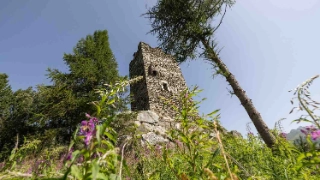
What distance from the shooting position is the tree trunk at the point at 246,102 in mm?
5152

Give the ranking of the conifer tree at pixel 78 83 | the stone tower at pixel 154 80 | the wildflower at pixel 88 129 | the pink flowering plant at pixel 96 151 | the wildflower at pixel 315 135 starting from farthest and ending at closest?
the stone tower at pixel 154 80 → the conifer tree at pixel 78 83 → the wildflower at pixel 315 135 → the wildflower at pixel 88 129 → the pink flowering plant at pixel 96 151

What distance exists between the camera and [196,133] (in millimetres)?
970

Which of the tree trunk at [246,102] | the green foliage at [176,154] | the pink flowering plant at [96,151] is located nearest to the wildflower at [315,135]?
the green foliage at [176,154]

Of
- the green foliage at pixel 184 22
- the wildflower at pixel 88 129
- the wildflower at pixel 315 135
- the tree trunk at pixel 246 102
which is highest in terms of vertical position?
the green foliage at pixel 184 22

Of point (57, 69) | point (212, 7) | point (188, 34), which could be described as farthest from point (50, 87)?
point (212, 7)

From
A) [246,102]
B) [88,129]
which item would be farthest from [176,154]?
[246,102]

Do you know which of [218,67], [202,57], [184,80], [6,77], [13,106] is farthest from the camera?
[6,77]

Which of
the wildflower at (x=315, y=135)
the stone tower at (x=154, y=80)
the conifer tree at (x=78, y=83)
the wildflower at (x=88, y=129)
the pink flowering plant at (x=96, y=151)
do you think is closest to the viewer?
the pink flowering plant at (x=96, y=151)

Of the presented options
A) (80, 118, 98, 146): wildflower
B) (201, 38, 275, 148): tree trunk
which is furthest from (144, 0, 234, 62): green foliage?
(80, 118, 98, 146): wildflower

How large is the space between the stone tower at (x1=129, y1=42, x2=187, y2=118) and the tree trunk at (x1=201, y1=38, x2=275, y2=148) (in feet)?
21.0

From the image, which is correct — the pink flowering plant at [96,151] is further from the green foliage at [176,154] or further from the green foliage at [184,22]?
the green foliage at [184,22]

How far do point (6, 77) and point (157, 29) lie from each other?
919 inches

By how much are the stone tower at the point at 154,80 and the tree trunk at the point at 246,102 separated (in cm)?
639

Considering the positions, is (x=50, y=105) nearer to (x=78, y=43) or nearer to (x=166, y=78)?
(x=78, y=43)
